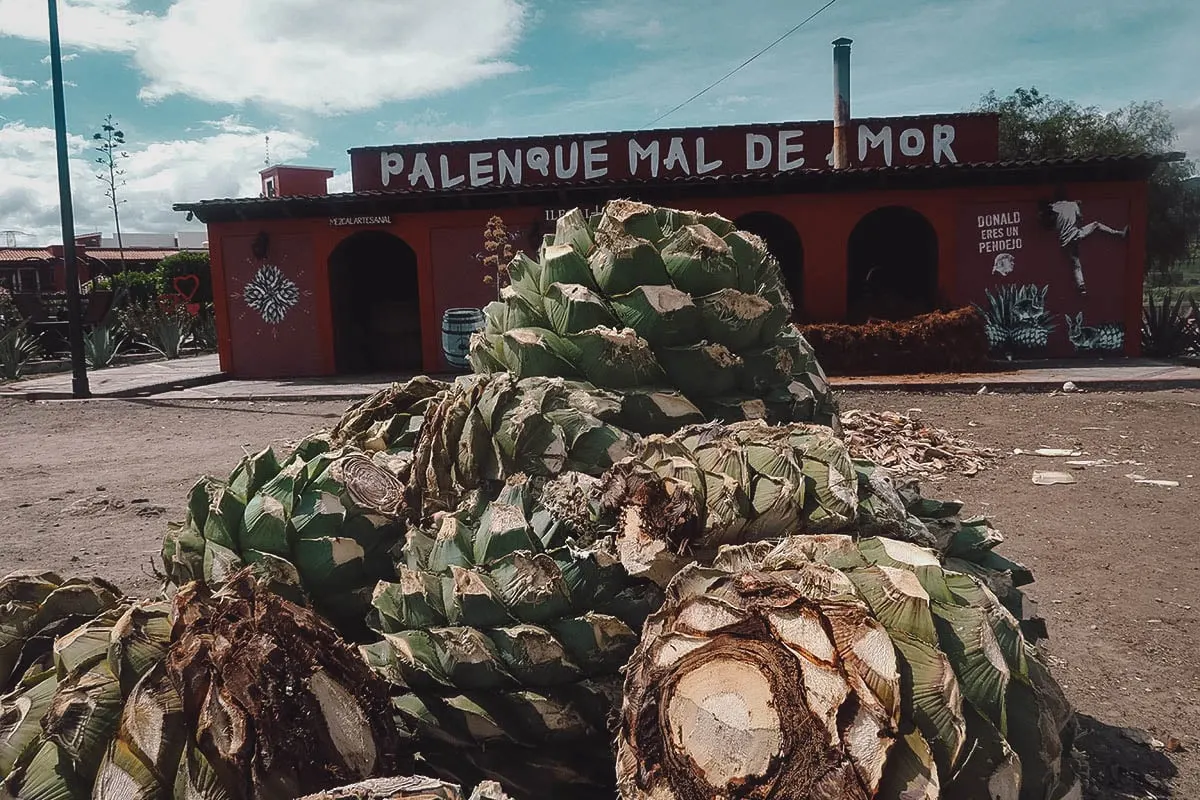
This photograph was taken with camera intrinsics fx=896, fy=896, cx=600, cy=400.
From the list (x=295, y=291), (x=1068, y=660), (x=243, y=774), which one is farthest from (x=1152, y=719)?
Answer: (x=295, y=291)

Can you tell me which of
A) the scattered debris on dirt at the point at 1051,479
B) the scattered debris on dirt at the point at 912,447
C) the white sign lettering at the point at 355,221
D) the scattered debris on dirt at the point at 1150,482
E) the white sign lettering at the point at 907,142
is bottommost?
the scattered debris on dirt at the point at 1150,482

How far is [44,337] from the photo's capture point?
24.5 meters

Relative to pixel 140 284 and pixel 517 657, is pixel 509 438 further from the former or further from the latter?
pixel 140 284

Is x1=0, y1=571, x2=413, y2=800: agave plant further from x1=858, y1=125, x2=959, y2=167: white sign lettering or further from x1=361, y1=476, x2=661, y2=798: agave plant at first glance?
x1=858, y1=125, x2=959, y2=167: white sign lettering

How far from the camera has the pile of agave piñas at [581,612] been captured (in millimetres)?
1181

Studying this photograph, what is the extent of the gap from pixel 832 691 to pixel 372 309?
20764 mm

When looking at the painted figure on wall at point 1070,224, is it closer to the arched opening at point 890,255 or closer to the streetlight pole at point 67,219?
the arched opening at point 890,255

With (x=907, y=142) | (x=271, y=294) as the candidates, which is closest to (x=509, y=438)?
(x=271, y=294)

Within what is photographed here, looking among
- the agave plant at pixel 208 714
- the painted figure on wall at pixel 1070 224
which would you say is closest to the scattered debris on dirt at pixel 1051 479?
the agave plant at pixel 208 714

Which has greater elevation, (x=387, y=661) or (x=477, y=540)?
(x=477, y=540)

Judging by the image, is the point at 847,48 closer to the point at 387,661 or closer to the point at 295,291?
the point at 295,291

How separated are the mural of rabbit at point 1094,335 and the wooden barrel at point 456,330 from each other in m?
11.4

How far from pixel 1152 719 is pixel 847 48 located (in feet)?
66.4

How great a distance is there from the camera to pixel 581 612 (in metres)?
1.59
